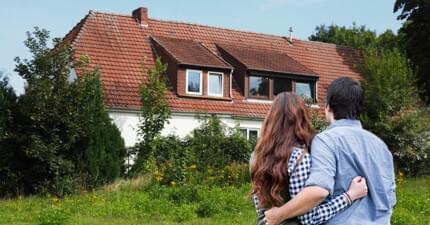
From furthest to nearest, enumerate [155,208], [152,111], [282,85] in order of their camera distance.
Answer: [282,85], [152,111], [155,208]

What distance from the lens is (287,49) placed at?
32.4 m

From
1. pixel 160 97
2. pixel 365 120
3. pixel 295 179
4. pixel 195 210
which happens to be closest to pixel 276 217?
pixel 295 179

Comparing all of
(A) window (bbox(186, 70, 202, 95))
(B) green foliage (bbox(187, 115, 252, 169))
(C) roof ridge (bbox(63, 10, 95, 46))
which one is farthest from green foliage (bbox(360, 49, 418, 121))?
(C) roof ridge (bbox(63, 10, 95, 46))

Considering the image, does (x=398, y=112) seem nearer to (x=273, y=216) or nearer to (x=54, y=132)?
(x=54, y=132)

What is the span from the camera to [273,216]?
12.8ft

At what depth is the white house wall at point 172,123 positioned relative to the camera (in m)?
24.2

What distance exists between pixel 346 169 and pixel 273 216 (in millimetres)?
514

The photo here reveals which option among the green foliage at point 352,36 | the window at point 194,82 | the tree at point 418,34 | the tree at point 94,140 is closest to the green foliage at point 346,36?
the green foliage at point 352,36

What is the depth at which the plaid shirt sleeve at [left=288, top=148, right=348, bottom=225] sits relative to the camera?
12.5ft

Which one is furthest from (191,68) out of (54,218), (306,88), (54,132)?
(54,218)

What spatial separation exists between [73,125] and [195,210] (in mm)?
6073

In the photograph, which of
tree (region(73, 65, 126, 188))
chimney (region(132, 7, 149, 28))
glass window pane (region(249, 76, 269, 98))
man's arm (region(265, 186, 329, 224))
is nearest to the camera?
man's arm (region(265, 186, 329, 224))

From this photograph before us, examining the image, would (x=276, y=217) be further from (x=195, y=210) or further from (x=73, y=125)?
(x=73, y=125)

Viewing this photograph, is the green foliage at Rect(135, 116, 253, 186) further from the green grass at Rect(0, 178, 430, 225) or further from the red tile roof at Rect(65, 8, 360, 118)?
the red tile roof at Rect(65, 8, 360, 118)
